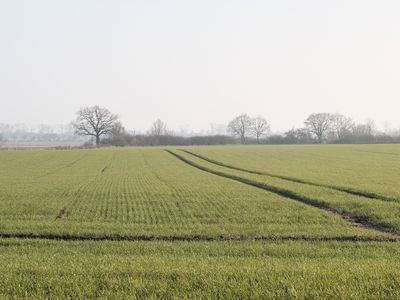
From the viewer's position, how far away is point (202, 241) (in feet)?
50.4

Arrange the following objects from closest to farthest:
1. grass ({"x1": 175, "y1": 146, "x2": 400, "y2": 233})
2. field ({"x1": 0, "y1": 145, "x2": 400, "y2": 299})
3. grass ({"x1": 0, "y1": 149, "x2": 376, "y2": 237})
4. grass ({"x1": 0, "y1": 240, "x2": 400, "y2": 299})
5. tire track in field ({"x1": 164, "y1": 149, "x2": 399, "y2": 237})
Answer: grass ({"x1": 0, "y1": 240, "x2": 400, "y2": 299}), field ({"x1": 0, "y1": 145, "x2": 400, "y2": 299}), grass ({"x1": 0, "y1": 149, "x2": 376, "y2": 237}), tire track in field ({"x1": 164, "y1": 149, "x2": 399, "y2": 237}), grass ({"x1": 175, "y1": 146, "x2": 400, "y2": 233})

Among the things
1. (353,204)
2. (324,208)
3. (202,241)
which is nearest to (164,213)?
(202,241)

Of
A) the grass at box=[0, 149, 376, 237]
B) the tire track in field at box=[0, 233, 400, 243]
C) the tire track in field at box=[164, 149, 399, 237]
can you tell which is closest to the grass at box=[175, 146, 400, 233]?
the tire track in field at box=[164, 149, 399, 237]

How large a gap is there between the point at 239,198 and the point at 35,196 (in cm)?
1399

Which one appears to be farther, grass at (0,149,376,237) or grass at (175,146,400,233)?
grass at (175,146,400,233)

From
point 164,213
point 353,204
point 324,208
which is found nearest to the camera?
point 164,213

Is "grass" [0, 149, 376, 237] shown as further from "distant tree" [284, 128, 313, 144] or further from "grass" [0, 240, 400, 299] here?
"distant tree" [284, 128, 313, 144]

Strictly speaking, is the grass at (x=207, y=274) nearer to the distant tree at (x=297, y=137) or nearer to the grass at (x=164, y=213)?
the grass at (x=164, y=213)

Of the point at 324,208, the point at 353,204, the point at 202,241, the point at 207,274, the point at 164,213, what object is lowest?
the point at 324,208

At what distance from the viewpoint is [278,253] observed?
506 inches

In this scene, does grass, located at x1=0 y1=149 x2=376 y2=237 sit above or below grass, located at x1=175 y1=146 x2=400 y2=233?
above

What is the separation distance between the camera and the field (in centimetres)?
849

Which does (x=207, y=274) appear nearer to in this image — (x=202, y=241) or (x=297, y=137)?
(x=202, y=241)

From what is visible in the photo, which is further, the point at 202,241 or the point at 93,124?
the point at 93,124
